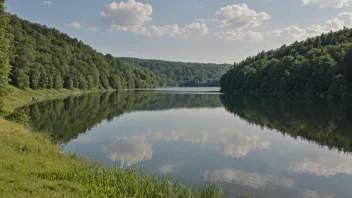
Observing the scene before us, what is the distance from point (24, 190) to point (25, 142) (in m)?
9.74

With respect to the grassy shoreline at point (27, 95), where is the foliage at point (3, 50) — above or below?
above

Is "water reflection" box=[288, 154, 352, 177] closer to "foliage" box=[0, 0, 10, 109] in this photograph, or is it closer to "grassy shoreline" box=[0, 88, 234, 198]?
"grassy shoreline" box=[0, 88, 234, 198]

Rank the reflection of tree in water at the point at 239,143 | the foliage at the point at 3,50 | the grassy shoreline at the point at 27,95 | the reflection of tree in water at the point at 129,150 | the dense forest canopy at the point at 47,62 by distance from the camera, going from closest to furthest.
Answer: the reflection of tree in water at the point at 129,150 < the reflection of tree in water at the point at 239,143 < the foliage at the point at 3,50 < the grassy shoreline at the point at 27,95 < the dense forest canopy at the point at 47,62

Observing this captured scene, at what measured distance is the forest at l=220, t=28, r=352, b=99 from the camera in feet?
314

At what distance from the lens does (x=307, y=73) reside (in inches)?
4739

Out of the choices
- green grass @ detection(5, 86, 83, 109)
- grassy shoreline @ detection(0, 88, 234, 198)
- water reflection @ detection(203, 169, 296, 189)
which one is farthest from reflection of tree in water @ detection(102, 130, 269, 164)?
green grass @ detection(5, 86, 83, 109)

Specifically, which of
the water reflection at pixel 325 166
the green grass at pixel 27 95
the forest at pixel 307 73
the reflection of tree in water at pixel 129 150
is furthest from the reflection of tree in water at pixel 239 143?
the forest at pixel 307 73

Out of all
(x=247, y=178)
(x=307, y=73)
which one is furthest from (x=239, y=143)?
(x=307, y=73)

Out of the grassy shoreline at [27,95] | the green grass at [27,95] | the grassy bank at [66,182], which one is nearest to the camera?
the grassy bank at [66,182]

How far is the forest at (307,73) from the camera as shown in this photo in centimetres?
9575

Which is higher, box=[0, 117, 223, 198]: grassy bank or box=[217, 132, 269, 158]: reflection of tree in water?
box=[0, 117, 223, 198]: grassy bank

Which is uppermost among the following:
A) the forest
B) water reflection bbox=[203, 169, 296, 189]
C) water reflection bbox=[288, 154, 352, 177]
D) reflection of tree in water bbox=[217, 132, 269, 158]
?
the forest

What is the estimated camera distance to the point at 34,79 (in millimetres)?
96312

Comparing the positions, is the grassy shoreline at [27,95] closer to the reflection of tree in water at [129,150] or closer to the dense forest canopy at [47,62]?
the dense forest canopy at [47,62]
